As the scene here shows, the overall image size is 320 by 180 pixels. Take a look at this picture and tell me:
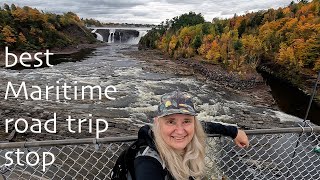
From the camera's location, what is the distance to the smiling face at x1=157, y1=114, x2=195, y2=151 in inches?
93.0

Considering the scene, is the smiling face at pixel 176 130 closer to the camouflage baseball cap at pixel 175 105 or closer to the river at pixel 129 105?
the camouflage baseball cap at pixel 175 105

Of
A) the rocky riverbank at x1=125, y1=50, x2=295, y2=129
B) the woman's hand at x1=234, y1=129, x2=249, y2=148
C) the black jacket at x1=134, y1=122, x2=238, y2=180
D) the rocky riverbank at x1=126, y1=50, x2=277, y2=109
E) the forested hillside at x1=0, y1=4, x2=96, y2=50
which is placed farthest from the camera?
the forested hillside at x1=0, y1=4, x2=96, y2=50

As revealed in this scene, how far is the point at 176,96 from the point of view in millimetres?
2367

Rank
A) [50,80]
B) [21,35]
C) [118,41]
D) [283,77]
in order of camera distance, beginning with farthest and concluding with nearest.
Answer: [118,41]
[21,35]
[283,77]
[50,80]

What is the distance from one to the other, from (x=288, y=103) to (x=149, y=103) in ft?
41.3

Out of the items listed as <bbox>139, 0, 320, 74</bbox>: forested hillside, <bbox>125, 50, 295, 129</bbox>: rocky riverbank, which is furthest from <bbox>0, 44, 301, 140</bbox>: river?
<bbox>139, 0, 320, 74</bbox>: forested hillside

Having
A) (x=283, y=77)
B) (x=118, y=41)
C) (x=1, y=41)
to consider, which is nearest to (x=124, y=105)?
(x=283, y=77)

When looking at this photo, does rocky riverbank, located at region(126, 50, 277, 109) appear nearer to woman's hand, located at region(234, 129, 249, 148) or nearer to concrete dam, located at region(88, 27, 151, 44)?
woman's hand, located at region(234, 129, 249, 148)

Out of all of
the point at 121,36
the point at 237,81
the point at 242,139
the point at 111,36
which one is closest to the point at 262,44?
the point at 237,81

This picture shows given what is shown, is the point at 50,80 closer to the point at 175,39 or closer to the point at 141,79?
the point at 141,79

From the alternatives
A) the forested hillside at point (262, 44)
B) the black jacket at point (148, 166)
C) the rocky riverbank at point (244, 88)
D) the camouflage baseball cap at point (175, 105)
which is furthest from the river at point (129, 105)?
the camouflage baseball cap at point (175, 105)

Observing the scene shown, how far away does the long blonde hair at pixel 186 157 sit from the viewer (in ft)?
7.41

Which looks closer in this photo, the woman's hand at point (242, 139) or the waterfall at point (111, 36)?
the woman's hand at point (242, 139)

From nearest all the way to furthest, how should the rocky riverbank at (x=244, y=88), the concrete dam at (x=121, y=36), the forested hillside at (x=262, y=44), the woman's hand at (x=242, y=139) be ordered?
the woman's hand at (x=242, y=139)
the rocky riverbank at (x=244, y=88)
the forested hillside at (x=262, y=44)
the concrete dam at (x=121, y=36)
